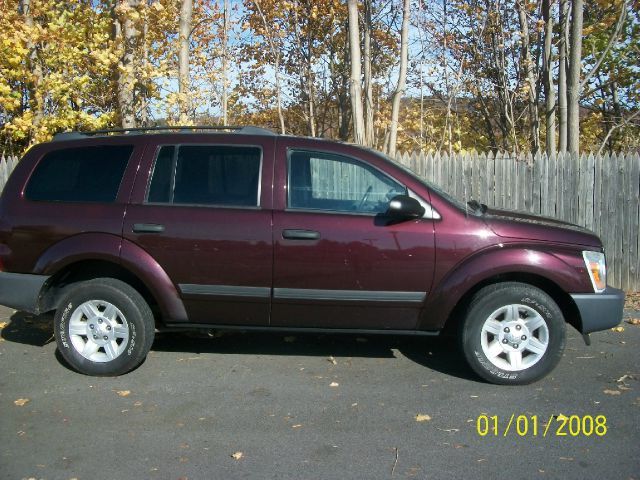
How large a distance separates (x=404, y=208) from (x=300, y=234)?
32.2 inches

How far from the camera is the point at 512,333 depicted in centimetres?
477

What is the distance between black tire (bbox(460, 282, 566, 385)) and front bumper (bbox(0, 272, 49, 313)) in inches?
135

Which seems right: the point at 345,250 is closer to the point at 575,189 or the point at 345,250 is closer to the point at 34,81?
the point at 575,189

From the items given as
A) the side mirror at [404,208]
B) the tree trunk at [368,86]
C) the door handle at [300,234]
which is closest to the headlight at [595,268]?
the side mirror at [404,208]

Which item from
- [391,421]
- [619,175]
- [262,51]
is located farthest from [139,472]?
[262,51]

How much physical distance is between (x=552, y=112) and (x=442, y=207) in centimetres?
932

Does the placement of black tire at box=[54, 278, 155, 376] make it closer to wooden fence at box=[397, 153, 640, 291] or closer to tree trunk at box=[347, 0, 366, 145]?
wooden fence at box=[397, 153, 640, 291]

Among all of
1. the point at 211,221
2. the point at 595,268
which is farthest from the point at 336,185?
the point at 595,268

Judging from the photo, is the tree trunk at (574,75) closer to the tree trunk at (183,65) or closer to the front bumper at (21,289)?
the tree trunk at (183,65)

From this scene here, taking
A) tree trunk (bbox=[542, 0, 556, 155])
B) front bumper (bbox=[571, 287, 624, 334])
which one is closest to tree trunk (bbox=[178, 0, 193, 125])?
tree trunk (bbox=[542, 0, 556, 155])

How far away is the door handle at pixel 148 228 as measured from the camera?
4.87m

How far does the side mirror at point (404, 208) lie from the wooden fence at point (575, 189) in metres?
3.99

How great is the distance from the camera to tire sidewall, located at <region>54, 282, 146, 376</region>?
16.2 ft

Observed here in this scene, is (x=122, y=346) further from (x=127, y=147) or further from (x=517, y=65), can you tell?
(x=517, y=65)
